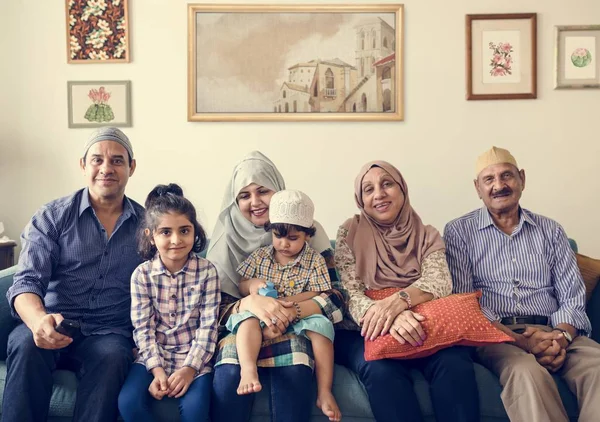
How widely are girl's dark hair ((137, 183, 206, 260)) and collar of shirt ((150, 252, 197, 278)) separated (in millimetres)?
46

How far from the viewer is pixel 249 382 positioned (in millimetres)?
1773

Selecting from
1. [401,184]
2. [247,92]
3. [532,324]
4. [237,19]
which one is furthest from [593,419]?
[237,19]

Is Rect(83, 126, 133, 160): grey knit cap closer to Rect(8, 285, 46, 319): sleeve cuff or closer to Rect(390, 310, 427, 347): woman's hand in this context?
Rect(8, 285, 46, 319): sleeve cuff

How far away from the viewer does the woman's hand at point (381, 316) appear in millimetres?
1946

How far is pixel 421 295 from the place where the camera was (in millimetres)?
2080

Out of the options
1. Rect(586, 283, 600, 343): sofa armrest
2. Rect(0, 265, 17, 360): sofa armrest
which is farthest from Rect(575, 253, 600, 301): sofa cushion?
Rect(0, 265, 17, 360): sofa armrest

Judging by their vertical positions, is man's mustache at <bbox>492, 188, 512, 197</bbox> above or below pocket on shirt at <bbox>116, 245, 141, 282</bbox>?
above

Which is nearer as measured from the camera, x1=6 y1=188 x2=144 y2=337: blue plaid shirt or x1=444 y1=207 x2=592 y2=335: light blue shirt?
x1=6 y1=188 x2=144 y2=337: blue plaid shirt

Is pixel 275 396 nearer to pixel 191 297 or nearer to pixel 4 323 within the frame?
pixel 191 297

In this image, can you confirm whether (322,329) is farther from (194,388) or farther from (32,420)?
(32,420)

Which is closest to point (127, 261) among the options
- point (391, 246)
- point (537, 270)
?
point (391, 246)

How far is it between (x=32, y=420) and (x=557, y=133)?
9.44 ft

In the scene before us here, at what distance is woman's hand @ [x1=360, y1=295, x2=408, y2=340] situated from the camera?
1946mm

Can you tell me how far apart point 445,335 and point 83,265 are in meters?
1.40
